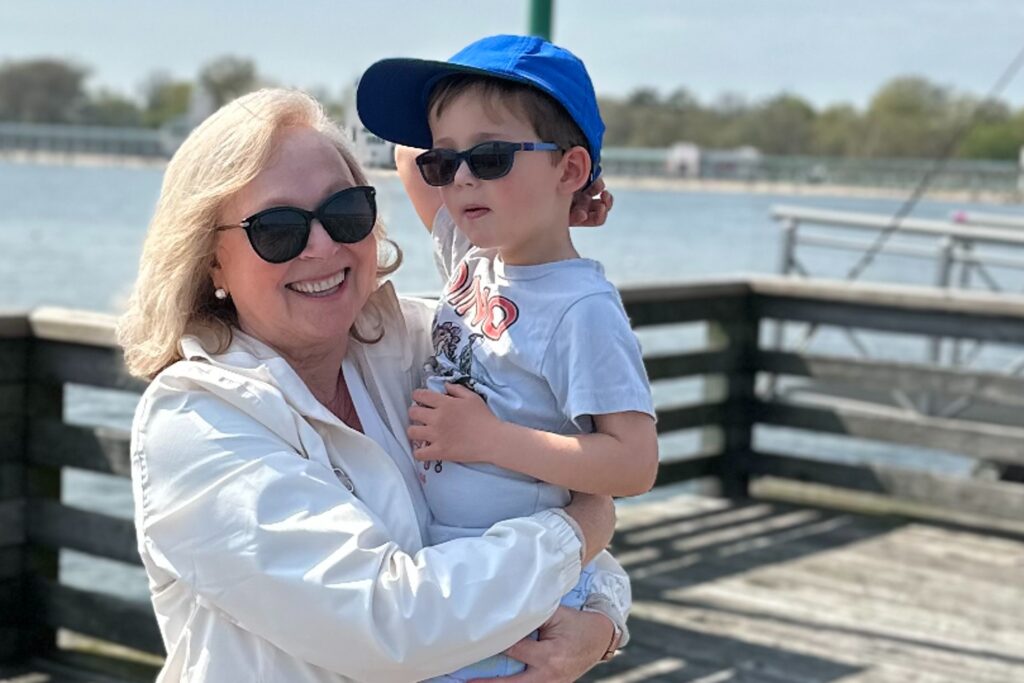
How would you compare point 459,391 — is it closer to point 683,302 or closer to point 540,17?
point 540,17

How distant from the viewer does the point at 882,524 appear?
609 centimetres

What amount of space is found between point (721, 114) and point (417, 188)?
202 ft

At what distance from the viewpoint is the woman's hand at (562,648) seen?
183 cm

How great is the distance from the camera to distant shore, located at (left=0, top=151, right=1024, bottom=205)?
53344mm

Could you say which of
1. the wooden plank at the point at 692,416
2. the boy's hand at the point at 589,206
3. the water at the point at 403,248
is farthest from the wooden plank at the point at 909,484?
the boy's hand at the point at 589,206

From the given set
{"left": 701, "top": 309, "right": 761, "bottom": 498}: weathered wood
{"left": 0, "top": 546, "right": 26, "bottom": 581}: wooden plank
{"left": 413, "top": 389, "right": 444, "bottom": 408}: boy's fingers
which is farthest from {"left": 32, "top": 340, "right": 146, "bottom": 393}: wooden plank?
{"left": 701, "top": 309, "right": 761, "bottom": 498}: weathered wood

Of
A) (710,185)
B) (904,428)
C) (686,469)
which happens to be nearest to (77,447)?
(686,469)

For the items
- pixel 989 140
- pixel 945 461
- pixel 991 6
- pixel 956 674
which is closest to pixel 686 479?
pixel 956 674

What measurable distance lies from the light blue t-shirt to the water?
0.29 m

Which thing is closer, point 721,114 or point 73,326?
point 73,326

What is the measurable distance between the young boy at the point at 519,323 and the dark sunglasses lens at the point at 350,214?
0.45 feet

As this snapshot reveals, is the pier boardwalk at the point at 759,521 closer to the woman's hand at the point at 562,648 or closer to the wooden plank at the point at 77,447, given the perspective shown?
the wooden plank at the point at 77,447

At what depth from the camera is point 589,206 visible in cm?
208

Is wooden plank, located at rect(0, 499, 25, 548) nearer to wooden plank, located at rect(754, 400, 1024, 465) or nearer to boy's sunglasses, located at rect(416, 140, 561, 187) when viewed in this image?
boy's sunglasses, located at rect(416, 140, 561, 187)
